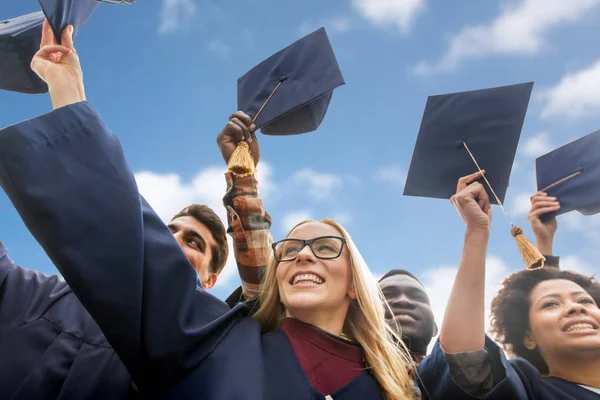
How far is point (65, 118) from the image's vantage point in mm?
1863

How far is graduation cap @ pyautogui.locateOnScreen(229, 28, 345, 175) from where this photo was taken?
10.8 ft

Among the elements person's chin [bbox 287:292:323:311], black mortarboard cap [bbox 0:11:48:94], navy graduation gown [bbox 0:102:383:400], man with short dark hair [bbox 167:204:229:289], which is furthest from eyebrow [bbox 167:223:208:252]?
navy graduation gown [bbox 0:102:383:400]

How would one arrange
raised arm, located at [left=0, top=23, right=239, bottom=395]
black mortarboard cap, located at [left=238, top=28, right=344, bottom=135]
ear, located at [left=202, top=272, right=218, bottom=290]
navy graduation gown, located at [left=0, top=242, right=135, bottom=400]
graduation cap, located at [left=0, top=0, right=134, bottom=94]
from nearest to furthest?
raised arm, located at [left=0, top=23, right=239, bottom=395]
navy graduation gown, located at [left=0, top=242, right=135, bottom=400]
graduation cap, located at [left=0, top=0, right=134, bottom=94]
black mortarboard cap, located at [left=238, top=28, right=344, bottom=135]
ear, located at [left=202, top=272, right=218, bottom=290]

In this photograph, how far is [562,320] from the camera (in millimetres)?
2842

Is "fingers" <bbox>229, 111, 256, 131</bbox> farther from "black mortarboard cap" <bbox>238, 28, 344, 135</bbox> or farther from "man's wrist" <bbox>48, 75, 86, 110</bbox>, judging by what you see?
"man's wrist" <bbox>48, 75, 86, 110</bbox>

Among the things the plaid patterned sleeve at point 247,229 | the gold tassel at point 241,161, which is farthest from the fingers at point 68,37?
the plaid patterned sleeve at point 247,229

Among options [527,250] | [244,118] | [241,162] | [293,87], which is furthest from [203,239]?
[527,250]

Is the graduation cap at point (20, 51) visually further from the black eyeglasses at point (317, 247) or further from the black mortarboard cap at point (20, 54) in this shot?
the black eyeglasses at point (317, 247)

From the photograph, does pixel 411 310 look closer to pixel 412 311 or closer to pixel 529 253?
pixel 412 311

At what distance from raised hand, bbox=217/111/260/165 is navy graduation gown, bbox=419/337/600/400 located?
62.8 inches

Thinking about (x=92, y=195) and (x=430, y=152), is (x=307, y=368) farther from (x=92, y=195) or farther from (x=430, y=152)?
(x=430, y=152)

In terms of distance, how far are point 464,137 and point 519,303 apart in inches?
41.5

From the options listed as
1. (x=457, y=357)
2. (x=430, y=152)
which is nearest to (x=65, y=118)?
(x=457, y=357)

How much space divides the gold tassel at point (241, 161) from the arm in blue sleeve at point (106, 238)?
1.15 meters
